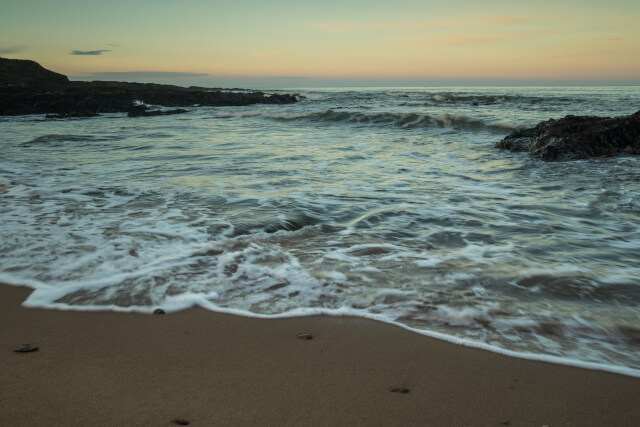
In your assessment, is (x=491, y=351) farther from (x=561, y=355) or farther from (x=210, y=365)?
(x=210, y=365)

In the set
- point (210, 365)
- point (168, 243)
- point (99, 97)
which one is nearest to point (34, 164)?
point (168, 243)

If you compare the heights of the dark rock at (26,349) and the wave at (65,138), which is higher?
the wave at (65,138)

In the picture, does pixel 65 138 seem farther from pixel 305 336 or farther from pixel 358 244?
pixel 305 336

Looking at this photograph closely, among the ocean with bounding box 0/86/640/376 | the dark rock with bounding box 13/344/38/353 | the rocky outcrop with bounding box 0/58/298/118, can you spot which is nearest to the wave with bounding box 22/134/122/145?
the ocean with bounding box 0/86/640/376

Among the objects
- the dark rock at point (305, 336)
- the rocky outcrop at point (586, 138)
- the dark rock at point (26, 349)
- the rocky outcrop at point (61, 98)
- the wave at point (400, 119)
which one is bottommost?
the dark rock at point (305, 336)

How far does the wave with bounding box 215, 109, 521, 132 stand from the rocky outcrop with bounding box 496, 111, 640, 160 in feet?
15.9

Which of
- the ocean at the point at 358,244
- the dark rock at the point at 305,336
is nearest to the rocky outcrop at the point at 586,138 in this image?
the ocean at the point at 358,244

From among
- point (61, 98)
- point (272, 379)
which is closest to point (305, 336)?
point (272, 379)

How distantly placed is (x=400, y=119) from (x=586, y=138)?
907 cm

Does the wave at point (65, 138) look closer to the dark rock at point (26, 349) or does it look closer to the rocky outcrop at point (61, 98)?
the rocky outcrop at point (61, 98)

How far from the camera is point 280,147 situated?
9.74m

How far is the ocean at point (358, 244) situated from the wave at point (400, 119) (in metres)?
7.21

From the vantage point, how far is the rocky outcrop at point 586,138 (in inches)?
305

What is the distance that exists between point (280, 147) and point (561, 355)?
8.41 m
